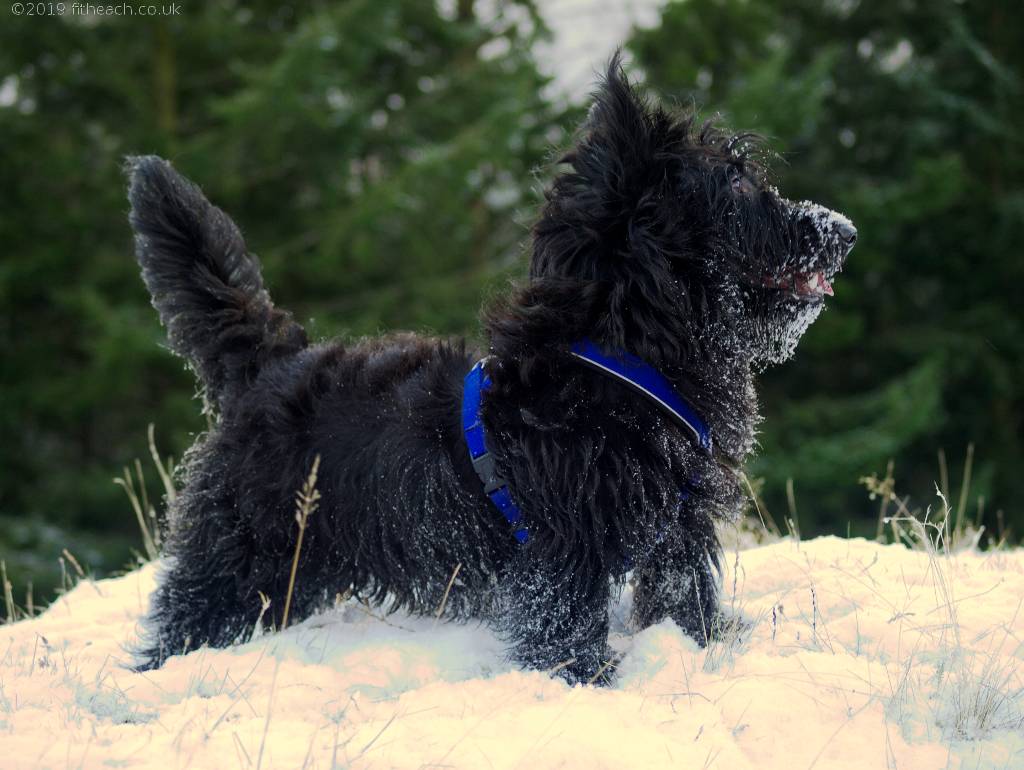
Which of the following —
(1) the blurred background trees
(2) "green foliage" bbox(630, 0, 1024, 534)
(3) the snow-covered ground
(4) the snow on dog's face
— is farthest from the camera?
(2) "green foliage" bbox(630, 0, 1024, 534)

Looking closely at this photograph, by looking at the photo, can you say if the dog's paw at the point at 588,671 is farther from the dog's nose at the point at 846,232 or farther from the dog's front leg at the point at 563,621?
the dog's nose at the point at 846,232

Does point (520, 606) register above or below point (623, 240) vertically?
below

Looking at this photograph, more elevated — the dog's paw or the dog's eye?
the dog's eye

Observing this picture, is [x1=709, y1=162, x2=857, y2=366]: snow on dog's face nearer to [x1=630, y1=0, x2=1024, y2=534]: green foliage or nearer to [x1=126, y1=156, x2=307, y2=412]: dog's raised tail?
[x1=126, y1=156, x2=307, y2=412]: dog's raised tail

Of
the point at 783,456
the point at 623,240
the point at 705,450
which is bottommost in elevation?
the point at 783,456

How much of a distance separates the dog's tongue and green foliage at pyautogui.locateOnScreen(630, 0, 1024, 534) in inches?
408

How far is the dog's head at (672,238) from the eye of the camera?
2918 millimetres

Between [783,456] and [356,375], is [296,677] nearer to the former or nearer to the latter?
[356,375]

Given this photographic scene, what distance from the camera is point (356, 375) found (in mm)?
3307

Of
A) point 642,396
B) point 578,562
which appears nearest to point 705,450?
point 642,396

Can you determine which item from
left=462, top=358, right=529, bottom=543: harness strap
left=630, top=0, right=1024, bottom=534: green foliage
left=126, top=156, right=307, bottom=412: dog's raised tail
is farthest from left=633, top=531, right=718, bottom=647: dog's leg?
left=630, top=0, right=1024, bottom=534: green foliage

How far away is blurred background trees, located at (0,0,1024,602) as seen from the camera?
11695mm

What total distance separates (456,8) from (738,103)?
5.17 metres

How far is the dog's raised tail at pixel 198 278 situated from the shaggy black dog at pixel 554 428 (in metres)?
0.01
